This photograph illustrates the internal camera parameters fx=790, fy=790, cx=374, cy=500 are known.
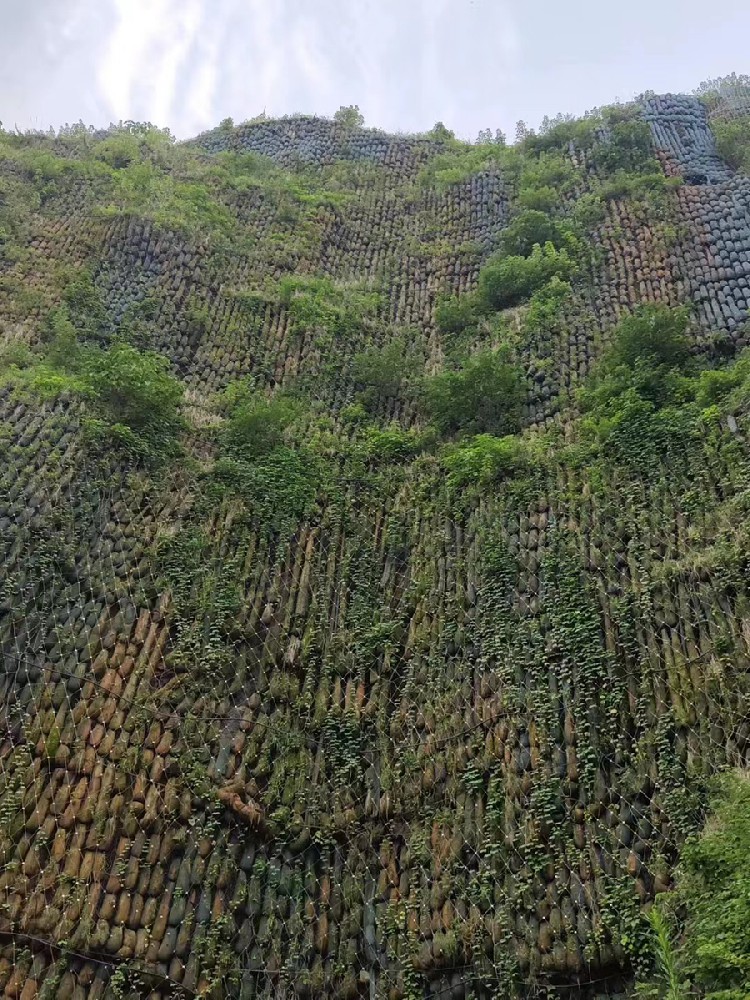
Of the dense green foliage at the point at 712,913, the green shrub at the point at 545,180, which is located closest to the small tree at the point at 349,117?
the green shrub at the point at 545,180

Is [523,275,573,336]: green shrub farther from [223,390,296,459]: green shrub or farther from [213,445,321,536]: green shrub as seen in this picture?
[213,445,321,536]: green shrub

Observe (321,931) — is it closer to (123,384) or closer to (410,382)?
(123,384)

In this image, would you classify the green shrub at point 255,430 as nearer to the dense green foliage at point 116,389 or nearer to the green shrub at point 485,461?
the dense green foliage at point 116,389

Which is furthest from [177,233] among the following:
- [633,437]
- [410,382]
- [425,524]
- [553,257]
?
[633,437]

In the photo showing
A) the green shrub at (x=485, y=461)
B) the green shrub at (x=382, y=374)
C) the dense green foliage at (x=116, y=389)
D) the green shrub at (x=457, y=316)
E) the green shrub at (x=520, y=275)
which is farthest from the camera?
the green shrub at (x=457, y=316)

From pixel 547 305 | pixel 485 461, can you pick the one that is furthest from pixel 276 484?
pixel 547 305
